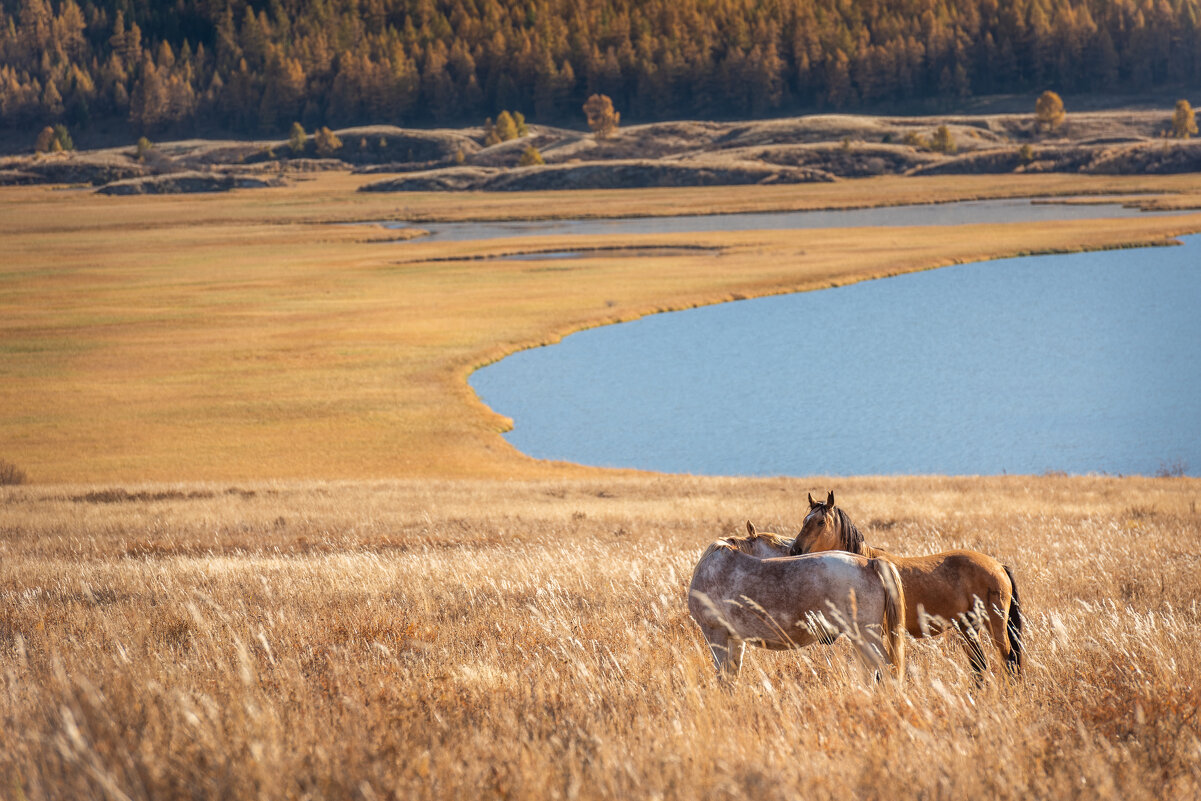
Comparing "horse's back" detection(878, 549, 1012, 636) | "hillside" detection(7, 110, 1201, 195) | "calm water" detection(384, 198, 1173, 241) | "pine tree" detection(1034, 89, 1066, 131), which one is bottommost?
"calm water" detection(384, 198, 1173, 241)

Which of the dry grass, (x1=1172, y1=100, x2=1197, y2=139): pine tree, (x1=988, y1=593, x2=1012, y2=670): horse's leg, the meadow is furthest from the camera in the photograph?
(x1=1172, y1=100, x2=1197, y2=139): pine tree

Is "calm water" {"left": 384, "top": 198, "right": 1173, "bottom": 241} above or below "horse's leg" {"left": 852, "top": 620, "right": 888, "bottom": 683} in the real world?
below

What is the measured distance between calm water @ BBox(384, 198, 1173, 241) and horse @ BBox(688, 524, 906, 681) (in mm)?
102763

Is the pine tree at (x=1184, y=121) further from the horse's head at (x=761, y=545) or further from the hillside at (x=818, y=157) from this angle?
the horse's head at (x=761, y=545)

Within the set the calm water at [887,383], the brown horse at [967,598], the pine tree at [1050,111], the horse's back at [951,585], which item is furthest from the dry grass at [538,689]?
the pine tree at [1050,111]

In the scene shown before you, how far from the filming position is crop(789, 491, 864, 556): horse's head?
7305 mm

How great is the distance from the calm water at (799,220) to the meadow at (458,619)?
213ft

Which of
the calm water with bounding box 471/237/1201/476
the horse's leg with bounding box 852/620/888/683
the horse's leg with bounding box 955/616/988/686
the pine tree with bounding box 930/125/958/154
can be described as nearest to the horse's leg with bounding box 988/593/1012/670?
the horse's leg with bounding box 955/616/988/686

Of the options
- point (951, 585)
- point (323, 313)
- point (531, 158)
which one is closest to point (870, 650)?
point (951, 585)

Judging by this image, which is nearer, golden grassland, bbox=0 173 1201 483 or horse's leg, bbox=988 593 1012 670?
horse's leg, bbox=988 593 1012 670

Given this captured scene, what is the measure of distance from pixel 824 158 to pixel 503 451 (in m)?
147

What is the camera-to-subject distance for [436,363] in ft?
171

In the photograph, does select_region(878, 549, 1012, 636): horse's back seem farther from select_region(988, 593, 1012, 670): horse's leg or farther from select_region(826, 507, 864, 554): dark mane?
select_region(826, 507, 864, 554): dark mane

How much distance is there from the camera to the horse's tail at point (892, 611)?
6.56 m
